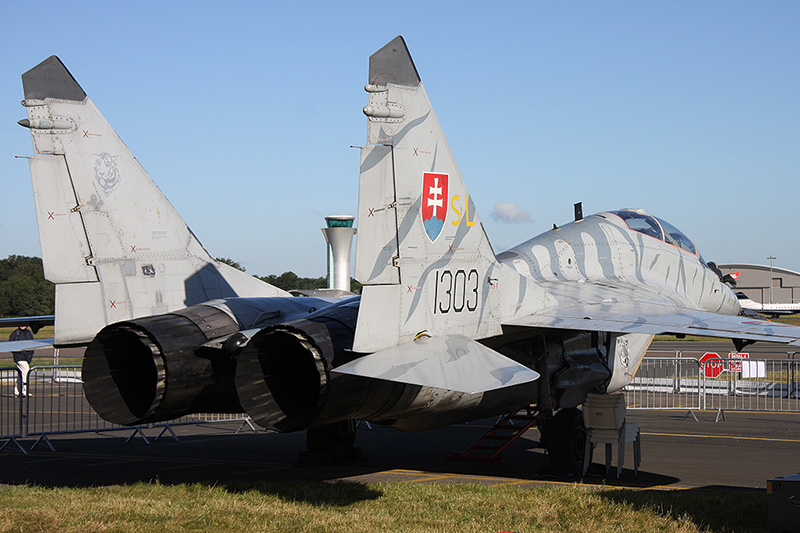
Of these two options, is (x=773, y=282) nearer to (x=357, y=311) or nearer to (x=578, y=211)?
(x=578, y=211)

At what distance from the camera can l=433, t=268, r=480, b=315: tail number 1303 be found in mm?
7582

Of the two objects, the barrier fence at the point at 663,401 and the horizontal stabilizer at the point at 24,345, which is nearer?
the horizontal stabilizer at the point at 24,345

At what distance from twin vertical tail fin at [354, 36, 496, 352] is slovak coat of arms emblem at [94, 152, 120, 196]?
11.4ft

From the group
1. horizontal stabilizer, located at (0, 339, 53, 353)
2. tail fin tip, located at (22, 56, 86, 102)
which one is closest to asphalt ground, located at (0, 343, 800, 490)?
horizontal stabilizer, located at (0, 339, 53, 353)

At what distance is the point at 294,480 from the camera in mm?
9383

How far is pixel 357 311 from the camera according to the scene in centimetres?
789

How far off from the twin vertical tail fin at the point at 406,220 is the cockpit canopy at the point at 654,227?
5585mm

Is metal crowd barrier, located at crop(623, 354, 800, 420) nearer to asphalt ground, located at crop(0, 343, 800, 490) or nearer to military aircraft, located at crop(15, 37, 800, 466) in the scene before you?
asphalt ground, located at crop(0, 343, 800, 490)

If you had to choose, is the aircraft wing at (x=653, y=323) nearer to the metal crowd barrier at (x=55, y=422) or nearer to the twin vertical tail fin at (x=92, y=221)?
the twin vertical tail fin at (x=92, y=221)

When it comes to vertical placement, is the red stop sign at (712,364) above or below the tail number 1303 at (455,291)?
below

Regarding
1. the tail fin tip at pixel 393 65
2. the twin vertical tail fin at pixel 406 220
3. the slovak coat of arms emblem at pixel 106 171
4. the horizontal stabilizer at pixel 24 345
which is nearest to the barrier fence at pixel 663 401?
the horizontal stabilizer at pixel 24 345

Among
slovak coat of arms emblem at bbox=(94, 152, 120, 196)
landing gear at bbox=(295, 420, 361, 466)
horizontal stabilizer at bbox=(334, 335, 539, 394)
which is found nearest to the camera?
horizontal stabilizer at bbox=(334, 335, 539, 394)

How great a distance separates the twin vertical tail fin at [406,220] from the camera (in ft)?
23.1

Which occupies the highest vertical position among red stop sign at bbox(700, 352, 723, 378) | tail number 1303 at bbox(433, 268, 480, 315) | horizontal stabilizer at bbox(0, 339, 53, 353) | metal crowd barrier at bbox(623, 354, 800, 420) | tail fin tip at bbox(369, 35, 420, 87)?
tail fin tip at bbox(369, 35, 420, 87)
